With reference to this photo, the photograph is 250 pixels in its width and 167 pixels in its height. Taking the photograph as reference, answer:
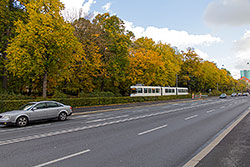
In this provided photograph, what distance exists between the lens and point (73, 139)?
840cm

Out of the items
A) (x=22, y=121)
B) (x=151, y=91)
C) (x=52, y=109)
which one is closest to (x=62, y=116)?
(x=52, y=109)

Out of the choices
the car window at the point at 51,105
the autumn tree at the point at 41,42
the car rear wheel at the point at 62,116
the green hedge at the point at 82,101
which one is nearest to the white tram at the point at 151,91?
the green hedge at the point at 82,101

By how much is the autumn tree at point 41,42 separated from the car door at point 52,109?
7.72 meters

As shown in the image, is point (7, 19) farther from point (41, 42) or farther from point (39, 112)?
point (39, 112)

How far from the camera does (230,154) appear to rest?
5.79 meters

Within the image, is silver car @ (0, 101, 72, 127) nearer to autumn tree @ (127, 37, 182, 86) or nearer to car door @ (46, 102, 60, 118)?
car door @ (46, 102, 60, 118)

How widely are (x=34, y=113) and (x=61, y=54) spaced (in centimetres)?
1120

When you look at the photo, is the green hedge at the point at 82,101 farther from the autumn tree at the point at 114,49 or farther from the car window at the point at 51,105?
the car window at the point at 51,105

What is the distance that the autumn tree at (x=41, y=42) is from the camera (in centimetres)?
2022

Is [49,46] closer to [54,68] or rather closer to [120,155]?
[54,68]

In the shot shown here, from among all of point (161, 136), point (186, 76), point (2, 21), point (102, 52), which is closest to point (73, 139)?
point (161, 136)

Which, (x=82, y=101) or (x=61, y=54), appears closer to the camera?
(x=61, y=54)

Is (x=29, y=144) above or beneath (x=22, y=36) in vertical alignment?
beneath

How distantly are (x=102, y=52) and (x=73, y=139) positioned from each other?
26437 mm
